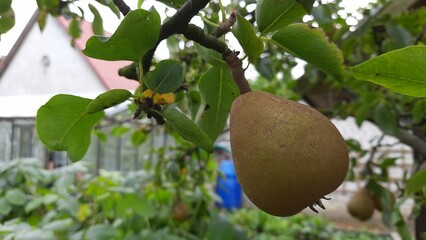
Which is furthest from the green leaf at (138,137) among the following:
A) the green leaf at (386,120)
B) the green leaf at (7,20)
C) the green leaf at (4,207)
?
the green leaf at (7,20)

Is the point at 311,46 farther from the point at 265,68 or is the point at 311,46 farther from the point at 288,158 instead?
the point at 265,68

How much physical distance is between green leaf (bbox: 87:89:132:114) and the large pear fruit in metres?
0.11

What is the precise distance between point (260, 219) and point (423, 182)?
3653 millimetres

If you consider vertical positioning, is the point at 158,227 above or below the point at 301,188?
below

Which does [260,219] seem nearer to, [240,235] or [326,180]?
[240,235]

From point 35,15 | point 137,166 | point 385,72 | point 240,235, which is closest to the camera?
point 385,72

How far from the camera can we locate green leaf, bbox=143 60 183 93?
0.40m

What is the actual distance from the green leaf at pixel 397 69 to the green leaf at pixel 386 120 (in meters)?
0.70

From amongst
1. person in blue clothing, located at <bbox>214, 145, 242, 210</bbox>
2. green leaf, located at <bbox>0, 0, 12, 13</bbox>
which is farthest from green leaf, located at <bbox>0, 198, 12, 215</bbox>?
person in blue clothing, located at <bbox>214, 145, 242, 210</bbox>

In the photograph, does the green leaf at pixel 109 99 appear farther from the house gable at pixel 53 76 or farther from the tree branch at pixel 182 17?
the house gable at pixel 53 76

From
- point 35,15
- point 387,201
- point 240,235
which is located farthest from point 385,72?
point 240,235

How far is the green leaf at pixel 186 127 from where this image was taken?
392 mm

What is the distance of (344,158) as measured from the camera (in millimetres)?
358

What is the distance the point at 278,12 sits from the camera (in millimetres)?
392
